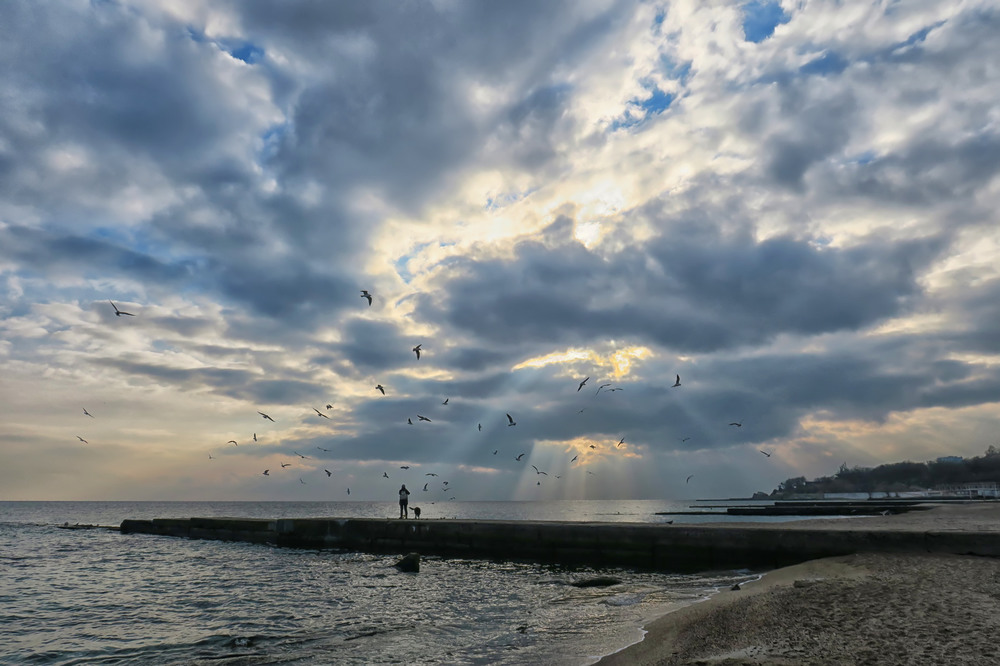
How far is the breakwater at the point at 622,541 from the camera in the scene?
1823cm

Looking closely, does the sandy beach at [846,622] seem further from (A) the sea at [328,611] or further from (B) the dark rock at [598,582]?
(B) the dark rock at [598,582]

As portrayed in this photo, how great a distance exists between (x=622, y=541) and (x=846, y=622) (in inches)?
620

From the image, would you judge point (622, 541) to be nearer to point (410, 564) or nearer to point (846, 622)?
point (410, 564)

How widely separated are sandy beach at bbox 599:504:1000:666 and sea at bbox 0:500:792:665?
1442 millimetres

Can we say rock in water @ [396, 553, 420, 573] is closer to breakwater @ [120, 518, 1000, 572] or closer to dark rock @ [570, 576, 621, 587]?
breakwater @ [120, 518, 1000, 572]

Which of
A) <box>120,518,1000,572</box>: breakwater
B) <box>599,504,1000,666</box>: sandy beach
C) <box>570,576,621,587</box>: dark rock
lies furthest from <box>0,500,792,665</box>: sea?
<box>599,504,1000,666</box>: sandy beach

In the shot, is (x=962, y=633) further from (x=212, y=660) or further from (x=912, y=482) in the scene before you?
(x=912, y=482)

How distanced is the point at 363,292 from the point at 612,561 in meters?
15.5

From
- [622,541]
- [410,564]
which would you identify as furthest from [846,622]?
[410,564]

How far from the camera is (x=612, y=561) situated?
2436 cm

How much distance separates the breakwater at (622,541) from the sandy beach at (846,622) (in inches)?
122

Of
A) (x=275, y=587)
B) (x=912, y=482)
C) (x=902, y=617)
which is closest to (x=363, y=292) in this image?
(x=275, y=587)

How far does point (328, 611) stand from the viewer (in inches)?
637

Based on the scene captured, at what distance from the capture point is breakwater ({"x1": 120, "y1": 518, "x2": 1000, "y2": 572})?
18234mm
